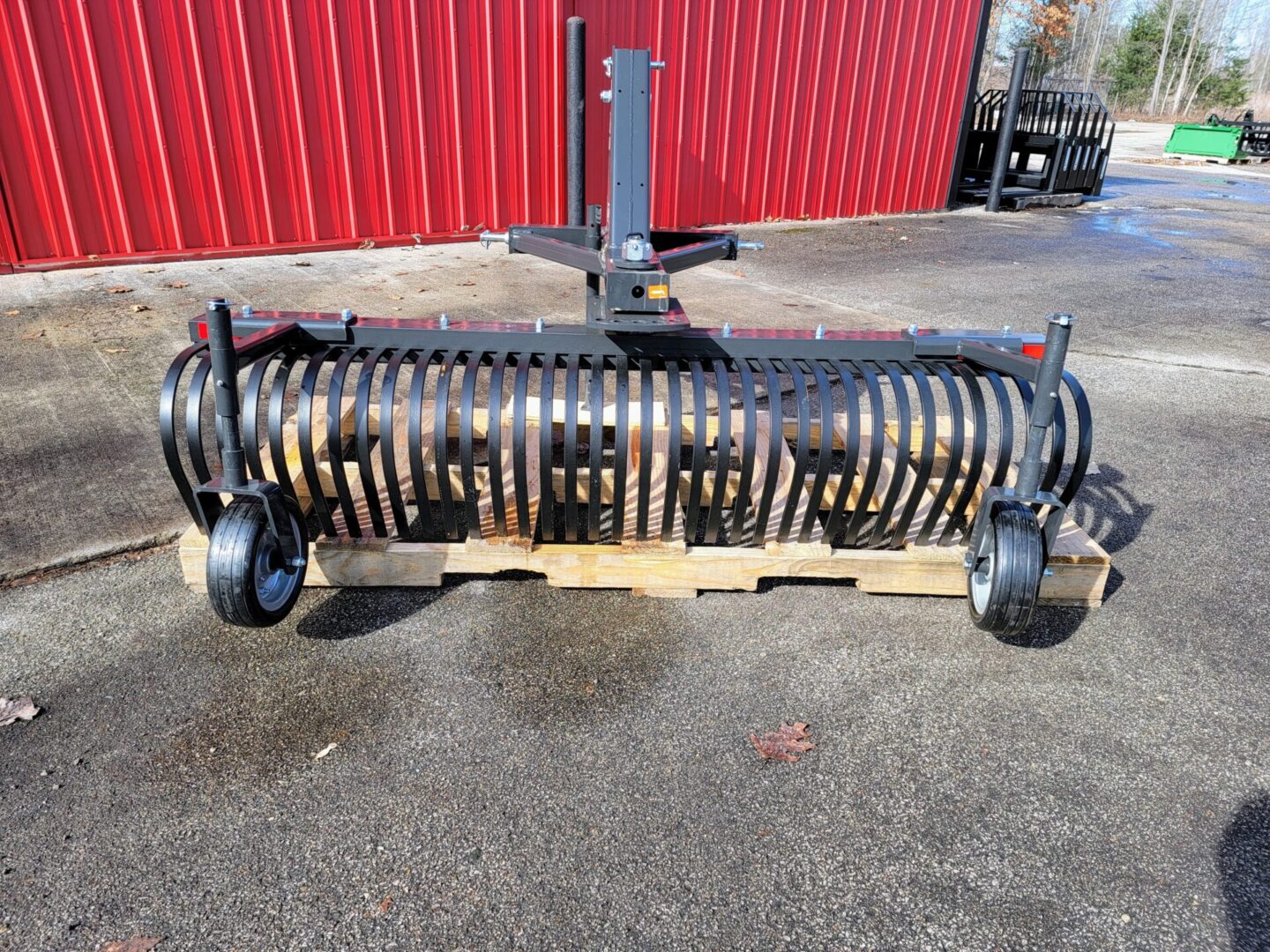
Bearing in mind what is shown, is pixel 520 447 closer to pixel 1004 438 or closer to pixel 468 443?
pixel 468 443

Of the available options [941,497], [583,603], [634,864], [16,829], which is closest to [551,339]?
[583,603]

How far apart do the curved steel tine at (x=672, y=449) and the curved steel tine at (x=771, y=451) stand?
0.29 metres

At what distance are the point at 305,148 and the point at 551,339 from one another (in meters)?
6.05

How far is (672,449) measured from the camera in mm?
2793

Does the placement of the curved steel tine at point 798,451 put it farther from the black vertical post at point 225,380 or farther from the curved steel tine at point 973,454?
the black vertical post at point 225,380

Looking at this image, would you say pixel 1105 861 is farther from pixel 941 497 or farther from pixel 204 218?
pixel 204 218

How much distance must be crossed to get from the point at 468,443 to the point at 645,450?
57 centimetres

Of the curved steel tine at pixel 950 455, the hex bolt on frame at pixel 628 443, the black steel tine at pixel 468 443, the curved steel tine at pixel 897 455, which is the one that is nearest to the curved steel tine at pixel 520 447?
the hex bolt on frame at pixel 628 443

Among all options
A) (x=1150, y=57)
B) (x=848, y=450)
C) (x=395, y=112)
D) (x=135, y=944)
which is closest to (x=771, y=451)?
(x=848, y=450)

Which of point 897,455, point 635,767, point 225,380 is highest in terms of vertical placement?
point 225,380

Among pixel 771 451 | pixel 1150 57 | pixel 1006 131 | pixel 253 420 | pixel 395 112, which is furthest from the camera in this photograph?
pixel 1150 57

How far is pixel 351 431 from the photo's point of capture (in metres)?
3.62

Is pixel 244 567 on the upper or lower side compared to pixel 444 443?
lower

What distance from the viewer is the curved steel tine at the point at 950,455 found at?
2836 mm
